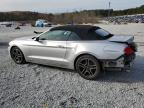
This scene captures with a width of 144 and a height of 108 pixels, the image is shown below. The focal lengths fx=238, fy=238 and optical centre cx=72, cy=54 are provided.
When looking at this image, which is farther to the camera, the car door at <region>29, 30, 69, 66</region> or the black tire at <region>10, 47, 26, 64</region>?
the black tire at <region>10, 47, 26, 64</region>

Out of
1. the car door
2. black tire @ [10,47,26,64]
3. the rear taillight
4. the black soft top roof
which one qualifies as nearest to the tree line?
A: black tire @ [10,47,26,64]

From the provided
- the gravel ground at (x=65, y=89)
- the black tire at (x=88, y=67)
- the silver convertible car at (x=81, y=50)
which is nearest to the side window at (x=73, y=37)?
the silver convertible car at (x=81, y=50)

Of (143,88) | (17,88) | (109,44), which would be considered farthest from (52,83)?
(143,88)

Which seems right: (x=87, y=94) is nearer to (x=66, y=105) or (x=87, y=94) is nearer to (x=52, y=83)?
(x=66, y=105)

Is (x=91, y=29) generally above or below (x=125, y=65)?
above

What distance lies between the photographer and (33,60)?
765 cm

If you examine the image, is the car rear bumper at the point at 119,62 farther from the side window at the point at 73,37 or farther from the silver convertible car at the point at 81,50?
the side window at the point at 73,37

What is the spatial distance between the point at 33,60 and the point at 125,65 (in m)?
3.01

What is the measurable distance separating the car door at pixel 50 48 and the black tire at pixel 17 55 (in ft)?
1.60

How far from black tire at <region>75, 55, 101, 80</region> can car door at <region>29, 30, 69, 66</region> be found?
56 cm

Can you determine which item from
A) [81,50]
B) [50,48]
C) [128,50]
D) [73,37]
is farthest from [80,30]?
[128,50]

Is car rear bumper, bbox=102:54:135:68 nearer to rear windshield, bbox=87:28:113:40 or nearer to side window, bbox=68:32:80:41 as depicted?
rear windshield, bbox=87:28:113:40

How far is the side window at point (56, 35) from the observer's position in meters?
7.00

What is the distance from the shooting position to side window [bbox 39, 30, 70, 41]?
6995 mm
